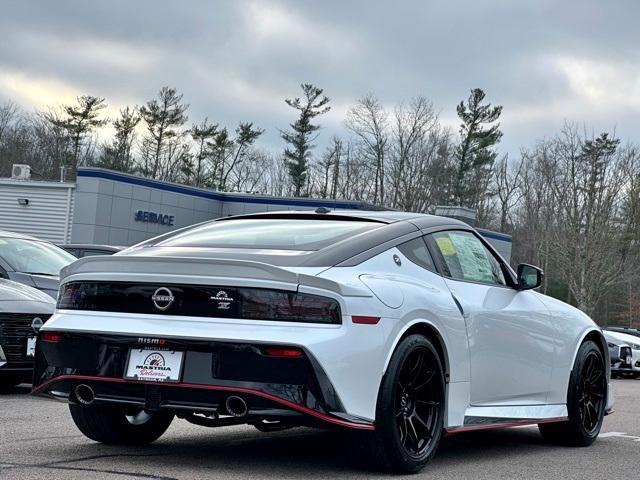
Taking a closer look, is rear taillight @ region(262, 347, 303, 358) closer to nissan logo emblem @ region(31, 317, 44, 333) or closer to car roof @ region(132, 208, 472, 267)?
car roof @ region(132, 208, 472, 267)

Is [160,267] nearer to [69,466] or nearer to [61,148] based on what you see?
[69,466]

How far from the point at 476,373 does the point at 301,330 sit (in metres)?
1.61

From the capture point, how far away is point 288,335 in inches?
184

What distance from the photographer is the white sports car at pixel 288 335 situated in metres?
4.71

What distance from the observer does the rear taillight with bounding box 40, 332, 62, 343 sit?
16.9 ft

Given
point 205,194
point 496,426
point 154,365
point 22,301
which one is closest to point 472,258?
point 496,426

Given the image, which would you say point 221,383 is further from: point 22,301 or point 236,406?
point 22,301

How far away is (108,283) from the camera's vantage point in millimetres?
5117

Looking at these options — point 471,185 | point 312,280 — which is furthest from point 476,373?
point 471,185

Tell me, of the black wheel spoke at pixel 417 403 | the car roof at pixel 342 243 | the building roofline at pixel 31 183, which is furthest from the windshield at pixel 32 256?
the building roofline at pixel 31 183

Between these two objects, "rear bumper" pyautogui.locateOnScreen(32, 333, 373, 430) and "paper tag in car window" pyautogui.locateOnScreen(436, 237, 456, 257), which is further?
"paper tag in car window" pyautogui.locateOnScreen(436, 237, 456, 257)

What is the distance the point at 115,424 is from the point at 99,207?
3000 centimetres

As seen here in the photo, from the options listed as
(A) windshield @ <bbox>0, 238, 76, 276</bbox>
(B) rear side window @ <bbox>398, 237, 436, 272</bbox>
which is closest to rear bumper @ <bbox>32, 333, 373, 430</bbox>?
(B) rear side window @ <bbox>398, 237, 436, 272</bbox>

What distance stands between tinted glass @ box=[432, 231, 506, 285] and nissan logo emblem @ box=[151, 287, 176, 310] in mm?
1803
